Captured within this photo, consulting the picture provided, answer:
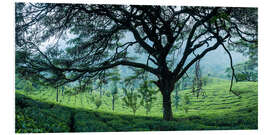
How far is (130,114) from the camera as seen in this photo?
5.33 meters

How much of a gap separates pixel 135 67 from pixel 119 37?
0.69 metres

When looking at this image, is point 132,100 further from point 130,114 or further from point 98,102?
point 98,102

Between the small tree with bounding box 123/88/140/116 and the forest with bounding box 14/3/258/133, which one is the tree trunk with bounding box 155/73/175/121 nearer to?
the forest with bounding box 14/3/258/133

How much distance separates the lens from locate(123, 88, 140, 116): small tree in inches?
211

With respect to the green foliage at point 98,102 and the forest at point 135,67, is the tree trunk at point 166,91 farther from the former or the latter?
the green foliage at point 98,102

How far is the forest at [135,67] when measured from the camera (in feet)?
16.1

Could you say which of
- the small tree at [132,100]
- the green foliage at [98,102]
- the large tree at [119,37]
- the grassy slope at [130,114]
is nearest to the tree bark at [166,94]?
the large tree at [119,37]

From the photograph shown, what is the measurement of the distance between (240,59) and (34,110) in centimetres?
428

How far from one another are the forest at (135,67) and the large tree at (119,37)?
0.02 meters

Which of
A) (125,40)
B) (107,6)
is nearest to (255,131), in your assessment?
(125,40)

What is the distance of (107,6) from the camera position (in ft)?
17.4

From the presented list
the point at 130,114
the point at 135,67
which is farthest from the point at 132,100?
the point at 135,67

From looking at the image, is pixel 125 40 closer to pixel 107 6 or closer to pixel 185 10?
pixel 107 6

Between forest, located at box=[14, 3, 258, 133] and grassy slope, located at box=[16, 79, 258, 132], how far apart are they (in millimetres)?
19
